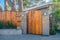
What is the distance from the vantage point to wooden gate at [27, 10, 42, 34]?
42.1ft

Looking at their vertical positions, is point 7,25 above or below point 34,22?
below

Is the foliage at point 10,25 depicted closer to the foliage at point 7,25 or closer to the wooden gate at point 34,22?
the foliage at point 7,25

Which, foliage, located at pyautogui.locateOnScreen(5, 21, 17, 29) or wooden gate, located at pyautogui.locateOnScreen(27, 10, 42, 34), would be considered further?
foliage, located at pyautogui.locateOnScreen(5, 21, 17, 29)

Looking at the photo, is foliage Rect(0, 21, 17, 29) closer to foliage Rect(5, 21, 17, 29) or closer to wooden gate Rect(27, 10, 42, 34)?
foliage Rect(5, 21, 17, 29)

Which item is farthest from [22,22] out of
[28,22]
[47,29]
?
[47,29]

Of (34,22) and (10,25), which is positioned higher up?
(34,22)

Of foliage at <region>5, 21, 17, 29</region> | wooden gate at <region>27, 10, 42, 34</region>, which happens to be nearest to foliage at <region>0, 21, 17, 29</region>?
foliage at <region>5, 21, 17, 29</region>

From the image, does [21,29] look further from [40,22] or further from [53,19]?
[53,19]

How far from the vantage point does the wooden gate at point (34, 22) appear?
12841 mm

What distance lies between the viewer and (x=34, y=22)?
13.0 meters

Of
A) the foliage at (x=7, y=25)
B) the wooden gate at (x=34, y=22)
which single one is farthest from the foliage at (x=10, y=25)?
the wooden gate at (x=34, y=22)

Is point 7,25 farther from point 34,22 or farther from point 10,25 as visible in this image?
point 34,22

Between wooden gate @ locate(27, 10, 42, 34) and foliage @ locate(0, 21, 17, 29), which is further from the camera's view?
foliage @ locate(0, 21, 17, 29)

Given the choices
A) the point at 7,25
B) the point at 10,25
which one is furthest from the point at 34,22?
the point at 7,25
